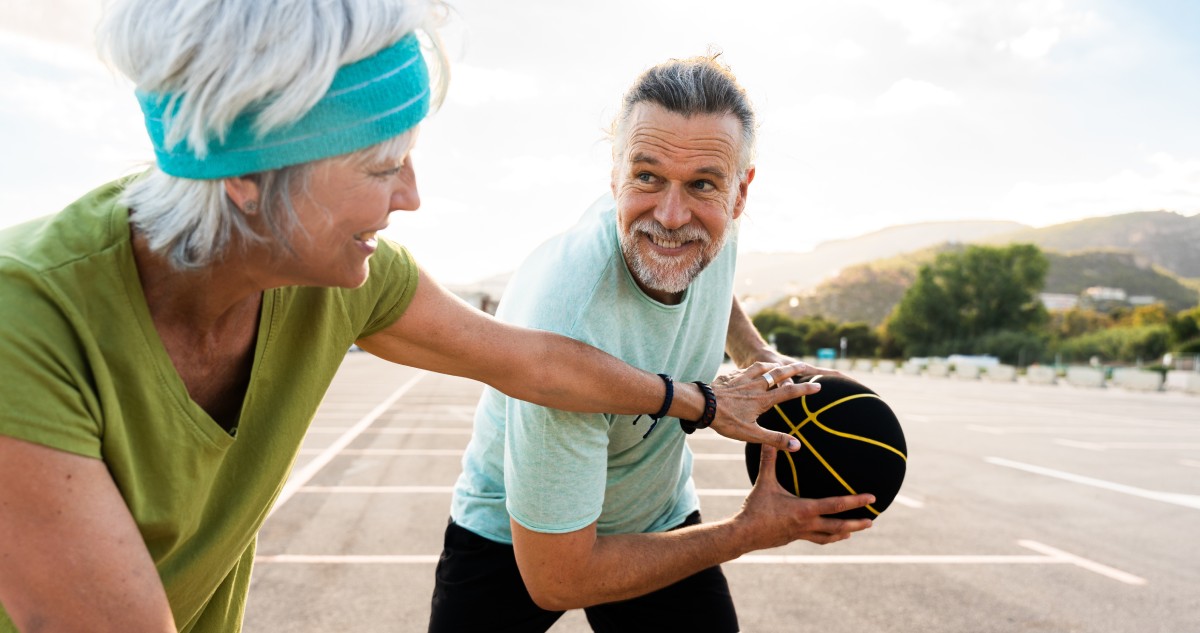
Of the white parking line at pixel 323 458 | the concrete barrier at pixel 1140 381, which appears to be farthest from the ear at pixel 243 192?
the concrete barrier at pixel 1140 381

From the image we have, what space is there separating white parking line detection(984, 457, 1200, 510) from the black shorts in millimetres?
8122

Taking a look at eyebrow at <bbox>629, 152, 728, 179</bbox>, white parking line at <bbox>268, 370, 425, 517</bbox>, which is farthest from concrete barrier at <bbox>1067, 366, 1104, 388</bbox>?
eyebrow at <bbox>629, 152, 728, 179</bbox>

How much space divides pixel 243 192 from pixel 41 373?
434 millimetres

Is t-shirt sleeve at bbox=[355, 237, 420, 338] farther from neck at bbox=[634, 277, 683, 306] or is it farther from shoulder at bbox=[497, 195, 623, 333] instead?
neck at bbox=[634, 277, 683, 306]

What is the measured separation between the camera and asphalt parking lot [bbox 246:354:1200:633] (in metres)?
5.08

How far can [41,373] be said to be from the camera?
1224 millimetres

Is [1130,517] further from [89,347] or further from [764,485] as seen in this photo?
[89,347]

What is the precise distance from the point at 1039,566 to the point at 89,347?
657cm

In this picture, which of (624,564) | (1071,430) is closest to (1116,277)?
(1071,430)

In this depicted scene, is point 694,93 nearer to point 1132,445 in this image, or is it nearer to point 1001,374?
point 1132,445

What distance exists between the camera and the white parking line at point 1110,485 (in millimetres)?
8930

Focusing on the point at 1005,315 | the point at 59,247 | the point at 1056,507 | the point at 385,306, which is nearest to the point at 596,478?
the point at 385,306

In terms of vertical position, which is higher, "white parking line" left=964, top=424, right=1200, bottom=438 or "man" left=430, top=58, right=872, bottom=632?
"man" left=430, top=58, right=872, bottom=632

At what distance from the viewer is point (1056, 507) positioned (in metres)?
8.27
